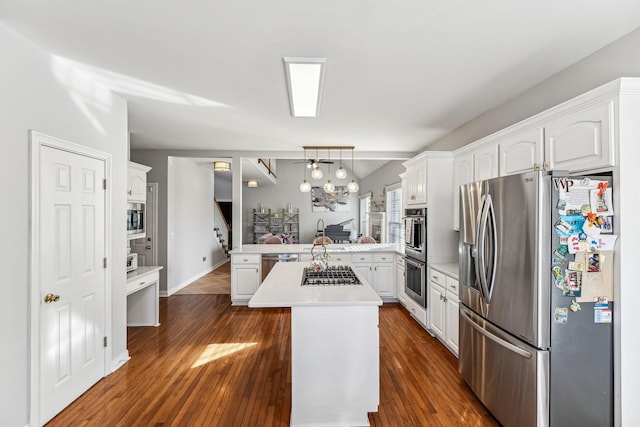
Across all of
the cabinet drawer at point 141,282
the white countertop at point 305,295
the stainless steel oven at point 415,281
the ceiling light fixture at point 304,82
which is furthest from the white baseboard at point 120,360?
Result: the stainless steel oven at point 415,281

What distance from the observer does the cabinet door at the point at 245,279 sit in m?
4.88

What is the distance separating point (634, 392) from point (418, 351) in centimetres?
177

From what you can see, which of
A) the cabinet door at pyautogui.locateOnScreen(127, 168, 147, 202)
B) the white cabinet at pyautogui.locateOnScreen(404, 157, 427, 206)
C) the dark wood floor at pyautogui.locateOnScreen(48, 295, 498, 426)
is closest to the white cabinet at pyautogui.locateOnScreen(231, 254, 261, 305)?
the dark wood floor at pyautogui.locateOnScreen(48, 295, 498, 426)

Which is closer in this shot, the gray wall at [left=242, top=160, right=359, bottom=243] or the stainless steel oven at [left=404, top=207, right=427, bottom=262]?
the stainless steel oven at [left=404, top=207, right=427, bottom=262]

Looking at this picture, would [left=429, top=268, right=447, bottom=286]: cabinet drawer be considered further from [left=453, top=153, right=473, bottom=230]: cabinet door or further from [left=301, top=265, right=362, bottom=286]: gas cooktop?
[left=301, top=265, right=362, bottom=286]: gas cooktop

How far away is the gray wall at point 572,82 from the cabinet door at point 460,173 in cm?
39

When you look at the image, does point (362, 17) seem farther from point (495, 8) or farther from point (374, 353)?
point (374, 353)

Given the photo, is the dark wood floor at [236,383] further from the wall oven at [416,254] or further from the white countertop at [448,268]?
the white countertop at [448,268]

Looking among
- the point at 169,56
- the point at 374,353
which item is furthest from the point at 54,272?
the point at 374,353

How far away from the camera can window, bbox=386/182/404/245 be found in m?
7.12

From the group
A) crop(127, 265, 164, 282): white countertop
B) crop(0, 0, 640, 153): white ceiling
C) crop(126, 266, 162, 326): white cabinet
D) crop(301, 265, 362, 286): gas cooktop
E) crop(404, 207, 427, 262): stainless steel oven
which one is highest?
crop(0, 0, 640, 153): white ceiling

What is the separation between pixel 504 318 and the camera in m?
2.06

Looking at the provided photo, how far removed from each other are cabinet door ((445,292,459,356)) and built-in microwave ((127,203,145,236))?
147 inches

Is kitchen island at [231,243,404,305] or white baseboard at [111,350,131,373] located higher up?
kitchen island at [231,243,404,305]
